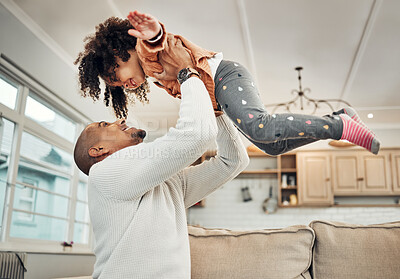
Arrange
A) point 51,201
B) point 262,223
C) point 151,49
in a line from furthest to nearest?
point 262,223 → point 51,201 → point 151,49

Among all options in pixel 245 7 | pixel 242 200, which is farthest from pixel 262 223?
pixel 245 7

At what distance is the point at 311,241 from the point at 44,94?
3.16 m

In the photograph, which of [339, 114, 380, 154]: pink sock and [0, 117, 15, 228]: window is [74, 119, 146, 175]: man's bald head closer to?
[339, 114, 380, 154]: pink sock

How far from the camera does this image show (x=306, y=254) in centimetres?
183

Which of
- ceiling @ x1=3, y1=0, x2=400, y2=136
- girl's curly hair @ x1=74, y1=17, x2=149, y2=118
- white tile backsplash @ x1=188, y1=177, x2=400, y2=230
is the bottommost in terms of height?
white tile backsplash @ x1=188, y1=177, x2=400, y2=230

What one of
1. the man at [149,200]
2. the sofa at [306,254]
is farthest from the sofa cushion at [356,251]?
the man at [149,200]

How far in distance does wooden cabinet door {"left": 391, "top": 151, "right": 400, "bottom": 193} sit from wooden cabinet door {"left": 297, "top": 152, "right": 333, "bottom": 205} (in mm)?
944

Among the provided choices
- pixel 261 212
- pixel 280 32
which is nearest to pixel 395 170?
pixel 261 212

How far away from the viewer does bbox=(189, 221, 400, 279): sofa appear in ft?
5.73

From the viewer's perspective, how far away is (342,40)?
4066mm

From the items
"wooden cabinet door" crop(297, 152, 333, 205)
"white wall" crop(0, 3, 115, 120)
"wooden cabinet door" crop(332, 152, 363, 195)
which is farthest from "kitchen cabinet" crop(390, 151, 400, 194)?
"white wall" crop(0, 3, 115, 120)

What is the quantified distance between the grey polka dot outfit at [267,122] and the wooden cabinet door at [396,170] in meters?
5.21

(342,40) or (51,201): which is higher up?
(342,40)

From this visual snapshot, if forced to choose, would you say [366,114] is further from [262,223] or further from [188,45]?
[188,45]
